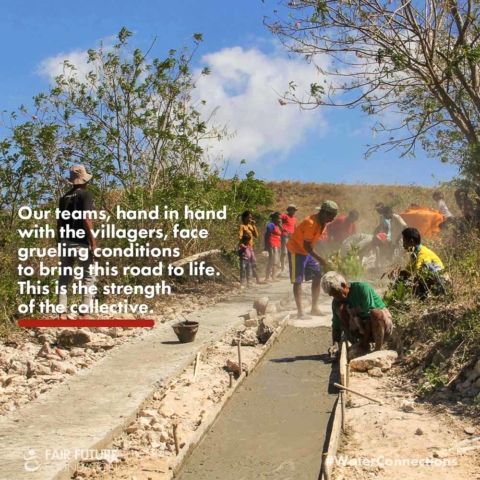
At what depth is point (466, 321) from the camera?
5898mm

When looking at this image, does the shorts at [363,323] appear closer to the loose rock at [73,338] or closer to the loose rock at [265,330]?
the loose rock at [265,330]

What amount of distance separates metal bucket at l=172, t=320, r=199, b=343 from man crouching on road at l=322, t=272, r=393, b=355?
5.34 feet

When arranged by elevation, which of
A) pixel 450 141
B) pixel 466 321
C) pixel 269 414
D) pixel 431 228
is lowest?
pixel 269 414

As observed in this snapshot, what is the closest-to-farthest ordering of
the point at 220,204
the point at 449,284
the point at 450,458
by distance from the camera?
the point at 450,458 < the point at 449,284 < the point at 220,204

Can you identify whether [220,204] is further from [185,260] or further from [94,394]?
[94,394]

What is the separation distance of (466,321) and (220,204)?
812 centimetres

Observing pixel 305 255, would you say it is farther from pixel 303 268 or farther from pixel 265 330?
pixel 265 330

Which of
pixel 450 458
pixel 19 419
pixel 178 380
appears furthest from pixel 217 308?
pixel 450 458

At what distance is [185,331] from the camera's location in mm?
7254

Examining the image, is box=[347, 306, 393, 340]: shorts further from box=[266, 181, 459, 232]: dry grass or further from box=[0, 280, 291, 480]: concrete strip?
box=[266, 181, 459, 232]: dry grass

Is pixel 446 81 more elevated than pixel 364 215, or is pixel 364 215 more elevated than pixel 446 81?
pixel 446 81

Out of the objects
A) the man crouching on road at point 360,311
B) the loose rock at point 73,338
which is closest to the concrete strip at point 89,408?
the loose rock at point 73,338

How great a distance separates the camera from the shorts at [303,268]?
8.70 m

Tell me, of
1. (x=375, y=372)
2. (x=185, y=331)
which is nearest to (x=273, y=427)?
(x=375, y=372)
